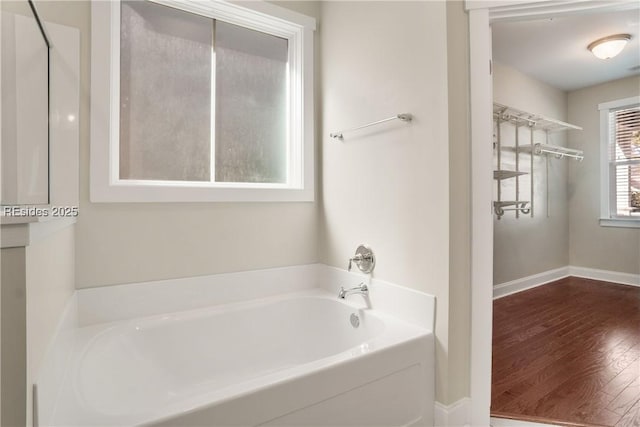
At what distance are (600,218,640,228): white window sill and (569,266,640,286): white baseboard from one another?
59 centimetres

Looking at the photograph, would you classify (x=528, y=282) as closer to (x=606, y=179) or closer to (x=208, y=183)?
(x=606, y=179)

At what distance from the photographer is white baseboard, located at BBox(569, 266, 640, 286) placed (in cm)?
414

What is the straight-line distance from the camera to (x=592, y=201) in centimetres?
440

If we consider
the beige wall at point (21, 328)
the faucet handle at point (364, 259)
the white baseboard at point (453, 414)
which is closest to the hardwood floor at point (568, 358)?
the white baseboard at point (453, 414)

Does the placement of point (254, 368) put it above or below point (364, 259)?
below

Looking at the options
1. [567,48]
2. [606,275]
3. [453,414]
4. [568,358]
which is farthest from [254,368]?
[606,275]

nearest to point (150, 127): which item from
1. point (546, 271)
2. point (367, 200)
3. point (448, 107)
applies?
point (367, 200)

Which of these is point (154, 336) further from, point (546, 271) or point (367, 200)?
point (546, 271)

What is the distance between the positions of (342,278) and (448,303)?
77 centimetres

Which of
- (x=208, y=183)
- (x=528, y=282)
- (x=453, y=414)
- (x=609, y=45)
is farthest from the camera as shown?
(x=528, y=282)

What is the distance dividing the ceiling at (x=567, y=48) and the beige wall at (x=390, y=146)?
50.0 inches

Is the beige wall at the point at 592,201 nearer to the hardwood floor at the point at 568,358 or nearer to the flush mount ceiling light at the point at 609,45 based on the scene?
the hardwood floor at the point at 568,358

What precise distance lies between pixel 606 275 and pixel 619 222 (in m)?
0.69

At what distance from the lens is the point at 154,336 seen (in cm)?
170
